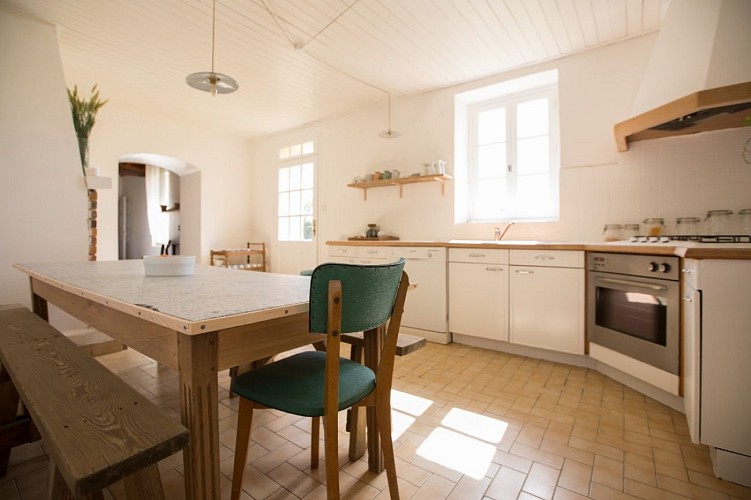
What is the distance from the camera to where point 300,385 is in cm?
117

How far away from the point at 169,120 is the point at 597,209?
554 centimetres

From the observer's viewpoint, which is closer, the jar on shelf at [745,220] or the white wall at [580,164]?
the jar on shelf at [745,220]

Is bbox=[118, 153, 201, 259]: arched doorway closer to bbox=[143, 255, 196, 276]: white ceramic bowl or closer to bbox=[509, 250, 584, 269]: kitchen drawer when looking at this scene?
bbox=[143, 255, 196, 276]: white ceramic bowl

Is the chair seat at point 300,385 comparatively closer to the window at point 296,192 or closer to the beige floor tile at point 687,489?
the beige floor tile at point 687,489

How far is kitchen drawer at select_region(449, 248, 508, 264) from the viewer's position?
9.80 feet

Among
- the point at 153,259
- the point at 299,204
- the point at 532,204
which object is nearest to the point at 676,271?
the point at 532,204

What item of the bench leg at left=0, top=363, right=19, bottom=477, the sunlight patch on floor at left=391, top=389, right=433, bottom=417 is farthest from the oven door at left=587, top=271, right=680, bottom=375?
the bench leg at left=0, top=363, right=19, bottom=477

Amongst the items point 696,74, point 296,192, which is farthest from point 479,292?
point 296,192

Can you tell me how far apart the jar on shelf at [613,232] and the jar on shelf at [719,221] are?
53cm

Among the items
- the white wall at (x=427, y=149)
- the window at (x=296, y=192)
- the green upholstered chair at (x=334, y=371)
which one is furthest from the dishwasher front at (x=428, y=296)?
the window at (x=296, y=192)

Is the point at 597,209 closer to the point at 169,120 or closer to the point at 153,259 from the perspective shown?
the point at 153,259

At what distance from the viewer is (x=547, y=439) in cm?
174

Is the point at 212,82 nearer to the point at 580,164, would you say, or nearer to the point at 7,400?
the point at 7,400

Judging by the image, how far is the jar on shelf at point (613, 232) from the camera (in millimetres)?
2895
